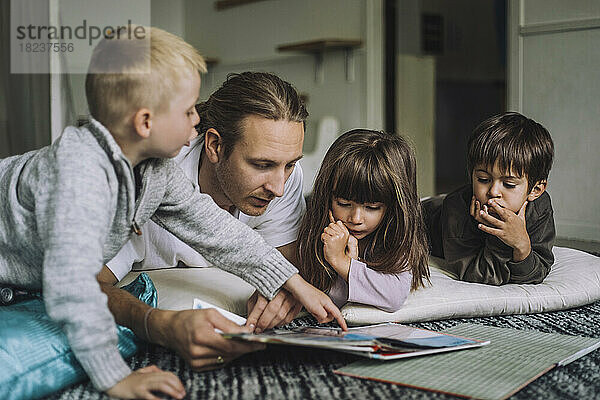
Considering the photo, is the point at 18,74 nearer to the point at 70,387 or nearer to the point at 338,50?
the point at 338,50

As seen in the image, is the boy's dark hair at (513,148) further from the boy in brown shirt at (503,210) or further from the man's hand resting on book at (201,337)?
the man's hand resting on book at (201,337)

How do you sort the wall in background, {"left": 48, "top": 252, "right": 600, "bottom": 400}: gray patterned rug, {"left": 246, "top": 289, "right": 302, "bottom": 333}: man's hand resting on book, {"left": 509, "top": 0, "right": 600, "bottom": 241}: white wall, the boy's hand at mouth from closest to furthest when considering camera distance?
{"left": 48, "top": 252, "right": 600, "bottom": 400}: gray patterned rug
{"left": 246, "top": 289, "right": 302, "bottom": 333}: man's hand resting on book
the boy's hand at mouth
{"left": 509, "top": 0, "right": 600, "bottom": 241}: white wall
the wall in background

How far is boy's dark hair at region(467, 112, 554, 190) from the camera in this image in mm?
1727

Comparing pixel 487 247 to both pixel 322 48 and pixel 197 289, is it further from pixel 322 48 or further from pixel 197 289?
pixel 322 48

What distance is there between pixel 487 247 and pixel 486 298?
0.19m

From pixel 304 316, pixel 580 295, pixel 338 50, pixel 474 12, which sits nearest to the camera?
pixel 304 316

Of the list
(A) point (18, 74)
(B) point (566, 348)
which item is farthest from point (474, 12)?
(B) point (566, 348)

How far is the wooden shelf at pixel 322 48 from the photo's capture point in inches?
177

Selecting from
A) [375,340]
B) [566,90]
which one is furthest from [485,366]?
[566,90]

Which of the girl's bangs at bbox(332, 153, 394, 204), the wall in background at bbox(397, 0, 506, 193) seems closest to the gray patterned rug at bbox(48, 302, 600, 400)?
the girl's bangs at bbox(332, 153, 394, 204)

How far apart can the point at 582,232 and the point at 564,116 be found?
1.86 ft

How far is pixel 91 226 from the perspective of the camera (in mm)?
1030

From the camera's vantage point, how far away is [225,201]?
5.46 feet

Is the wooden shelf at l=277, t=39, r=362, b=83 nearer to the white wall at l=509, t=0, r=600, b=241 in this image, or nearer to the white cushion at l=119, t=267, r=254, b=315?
the white wall at l=509, t=0, r=600, b=241
